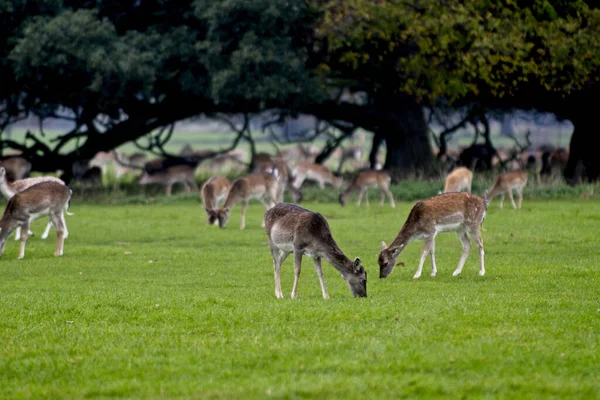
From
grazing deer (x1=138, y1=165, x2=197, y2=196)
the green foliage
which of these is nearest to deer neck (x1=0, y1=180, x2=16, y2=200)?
the green foliage

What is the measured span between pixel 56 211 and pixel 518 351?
10.8 meters

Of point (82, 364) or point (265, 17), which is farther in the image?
point (265, 17)

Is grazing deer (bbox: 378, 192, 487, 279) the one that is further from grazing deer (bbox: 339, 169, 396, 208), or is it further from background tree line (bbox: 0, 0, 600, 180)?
grazing deer (bbox: 339, 169, 396, 208)

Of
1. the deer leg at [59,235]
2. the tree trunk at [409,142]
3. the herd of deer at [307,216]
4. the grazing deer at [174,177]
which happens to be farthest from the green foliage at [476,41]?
the deer leg at [59,235]

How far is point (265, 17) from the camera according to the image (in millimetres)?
27156

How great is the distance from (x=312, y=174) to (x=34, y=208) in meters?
16.5

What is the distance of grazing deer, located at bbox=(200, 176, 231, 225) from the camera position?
22750 millimetres

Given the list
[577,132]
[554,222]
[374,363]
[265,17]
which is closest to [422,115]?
[577,132]

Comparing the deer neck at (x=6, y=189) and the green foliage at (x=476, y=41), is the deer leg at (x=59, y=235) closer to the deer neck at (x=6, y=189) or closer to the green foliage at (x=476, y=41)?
the deer neck at (x=6, y=189)

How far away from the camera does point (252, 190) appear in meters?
23.8

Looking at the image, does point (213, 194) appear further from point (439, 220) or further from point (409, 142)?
point (439, 220)

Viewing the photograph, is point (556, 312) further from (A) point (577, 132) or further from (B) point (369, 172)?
(A) point (577, 132)

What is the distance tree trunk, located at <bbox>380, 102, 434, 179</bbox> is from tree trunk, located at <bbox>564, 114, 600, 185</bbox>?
4431 millimetres

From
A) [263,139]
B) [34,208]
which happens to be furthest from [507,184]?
[263,139]
